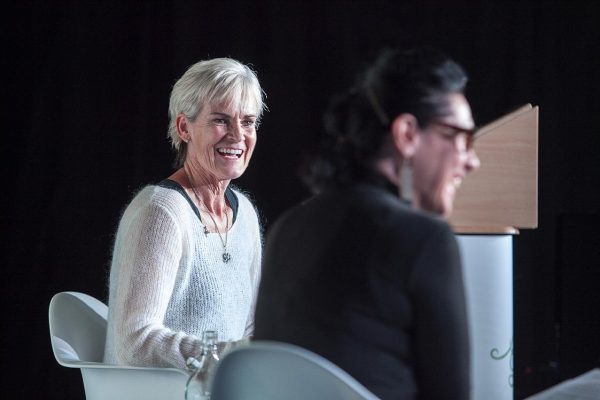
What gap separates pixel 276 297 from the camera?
1.27 metres

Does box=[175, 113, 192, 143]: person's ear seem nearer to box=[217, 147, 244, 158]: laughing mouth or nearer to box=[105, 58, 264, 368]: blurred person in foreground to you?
box=[105, 58, 264, 368]: blurred person in foreground

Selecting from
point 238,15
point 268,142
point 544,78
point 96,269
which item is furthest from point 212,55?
point 544,78

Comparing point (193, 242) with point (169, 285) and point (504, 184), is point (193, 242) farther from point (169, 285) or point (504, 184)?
point (504, 184)

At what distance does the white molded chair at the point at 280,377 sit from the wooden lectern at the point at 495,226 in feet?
3.78

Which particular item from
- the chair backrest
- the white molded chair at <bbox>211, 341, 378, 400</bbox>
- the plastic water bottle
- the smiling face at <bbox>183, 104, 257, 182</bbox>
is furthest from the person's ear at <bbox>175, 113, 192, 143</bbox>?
the white molded chair at <bbox>211, 341, 378, 400</bbox>

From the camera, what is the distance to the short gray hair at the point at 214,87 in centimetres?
238

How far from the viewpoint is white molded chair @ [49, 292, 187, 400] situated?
210cm

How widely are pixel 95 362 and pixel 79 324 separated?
18 centimetres

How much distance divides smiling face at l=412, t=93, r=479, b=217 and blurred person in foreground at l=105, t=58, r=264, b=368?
993mm

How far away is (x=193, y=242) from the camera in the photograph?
2.29 metres

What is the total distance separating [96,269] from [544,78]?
98.3 inches

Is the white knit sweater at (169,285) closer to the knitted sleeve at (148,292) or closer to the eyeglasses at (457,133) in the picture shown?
the knitted sleeve at (148,292)

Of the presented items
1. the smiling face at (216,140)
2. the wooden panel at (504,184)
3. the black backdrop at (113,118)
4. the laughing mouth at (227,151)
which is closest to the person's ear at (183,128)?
the smiling face at (216,140)

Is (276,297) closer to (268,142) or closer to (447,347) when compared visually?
(447,347)
